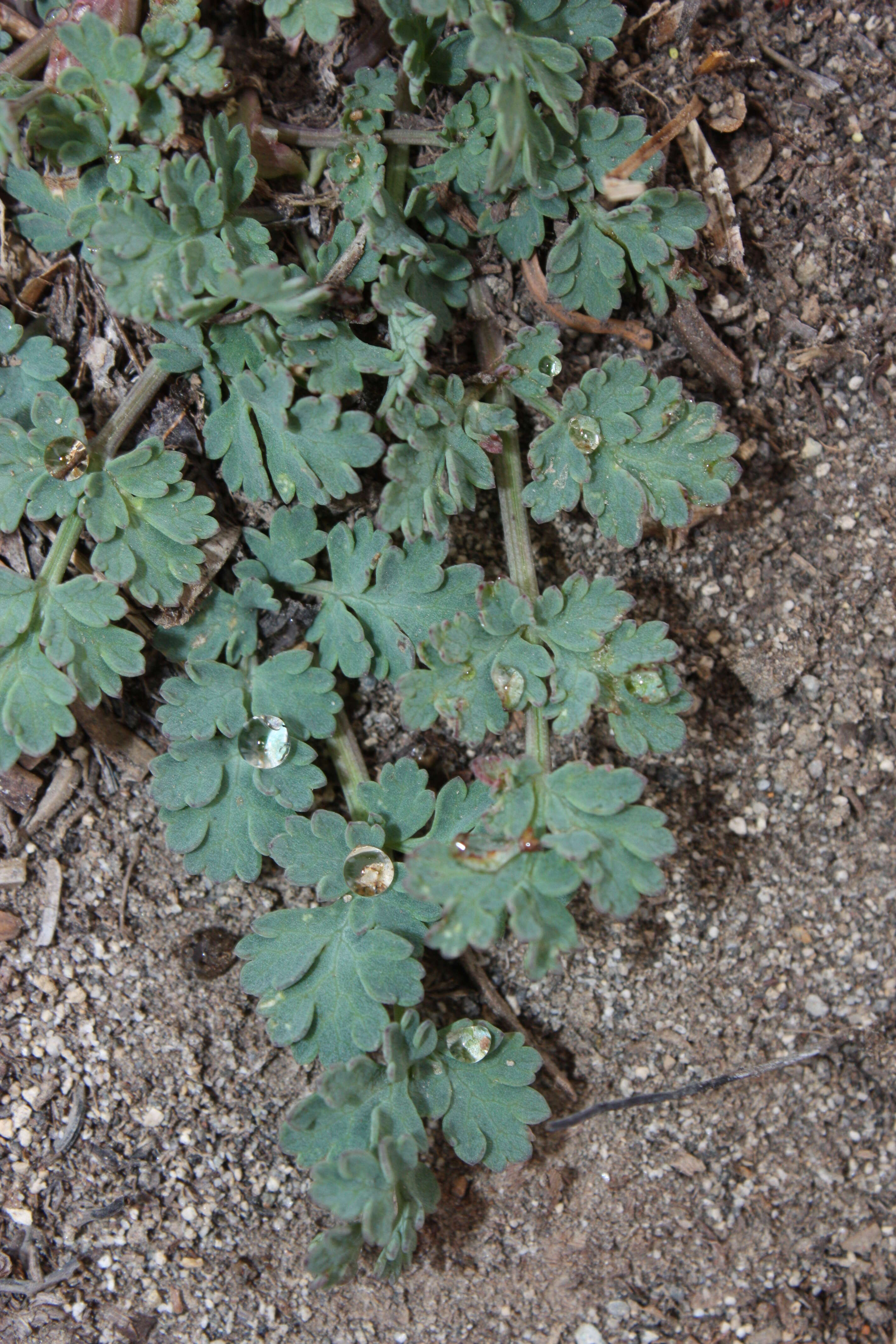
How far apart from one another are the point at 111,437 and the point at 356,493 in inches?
23.4

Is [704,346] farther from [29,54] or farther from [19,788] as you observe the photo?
[19,788]

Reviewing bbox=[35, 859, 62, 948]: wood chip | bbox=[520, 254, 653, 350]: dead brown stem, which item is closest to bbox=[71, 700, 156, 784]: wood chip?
bbox=[35, 859, 62, 948]: wood chip

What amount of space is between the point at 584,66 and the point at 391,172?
49 centimetres

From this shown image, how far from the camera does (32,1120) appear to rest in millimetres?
2572

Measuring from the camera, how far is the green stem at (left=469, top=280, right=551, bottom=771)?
8.14ft

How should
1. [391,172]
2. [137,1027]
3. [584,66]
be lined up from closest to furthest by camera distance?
[584,66]
[391,172]
[137,1027]

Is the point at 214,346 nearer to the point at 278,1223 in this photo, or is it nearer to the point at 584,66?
the point at 584,66

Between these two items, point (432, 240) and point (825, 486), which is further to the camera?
point (825, 486)

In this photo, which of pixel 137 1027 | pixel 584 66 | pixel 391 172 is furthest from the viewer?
pixel 137 1027

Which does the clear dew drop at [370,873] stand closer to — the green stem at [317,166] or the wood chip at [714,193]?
the green stem at [317,166]

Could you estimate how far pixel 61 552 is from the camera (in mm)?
2361

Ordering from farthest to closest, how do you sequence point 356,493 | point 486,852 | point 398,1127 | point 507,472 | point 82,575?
point 507,472
point 356,493
point 82,575
point 398,1127
point 486,852

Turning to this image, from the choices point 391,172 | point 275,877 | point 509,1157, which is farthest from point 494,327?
point 509,1157

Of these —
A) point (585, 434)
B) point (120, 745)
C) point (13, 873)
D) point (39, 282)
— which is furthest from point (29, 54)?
point (13, 873)
